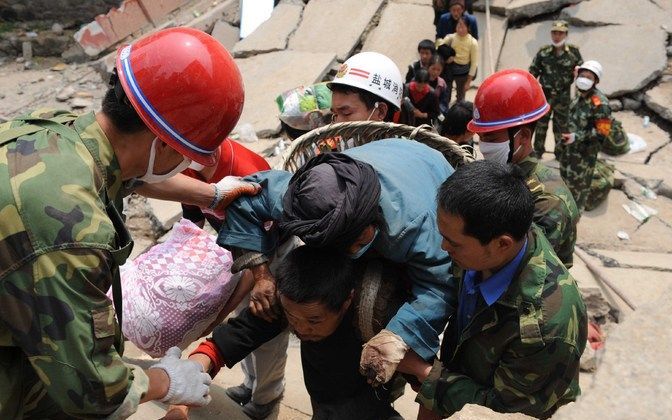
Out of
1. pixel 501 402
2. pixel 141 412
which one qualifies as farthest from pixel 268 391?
pixel 501 402

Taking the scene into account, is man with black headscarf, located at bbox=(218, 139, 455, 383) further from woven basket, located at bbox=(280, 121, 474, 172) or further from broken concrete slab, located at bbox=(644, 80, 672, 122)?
broken concrete slab, located at bbox=(644, 80, 672, 122)

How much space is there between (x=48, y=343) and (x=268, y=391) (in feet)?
5.48

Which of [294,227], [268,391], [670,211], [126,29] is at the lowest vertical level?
[670,211]

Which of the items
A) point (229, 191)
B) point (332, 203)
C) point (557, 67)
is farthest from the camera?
point (557, 67)

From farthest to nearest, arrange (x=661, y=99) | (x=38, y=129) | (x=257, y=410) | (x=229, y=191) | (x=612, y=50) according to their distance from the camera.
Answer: (x=612, y=50)
(x=661, y=99)
(x=257, y=410)
(x=229, y=191)
(x=38, y=129)

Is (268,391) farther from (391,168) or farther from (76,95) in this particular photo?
(76,95)

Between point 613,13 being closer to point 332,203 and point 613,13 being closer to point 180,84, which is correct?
point 332,203

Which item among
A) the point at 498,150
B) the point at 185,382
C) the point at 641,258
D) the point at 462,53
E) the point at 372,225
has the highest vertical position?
the point at 372,225

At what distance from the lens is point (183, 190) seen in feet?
8.07

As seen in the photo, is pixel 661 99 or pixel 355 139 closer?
pixel 355 139

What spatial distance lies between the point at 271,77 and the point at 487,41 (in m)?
3.18

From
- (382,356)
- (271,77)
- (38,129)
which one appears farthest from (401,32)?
(38,129)

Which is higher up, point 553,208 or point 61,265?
point 61,265

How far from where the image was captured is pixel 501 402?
1.96 metres
